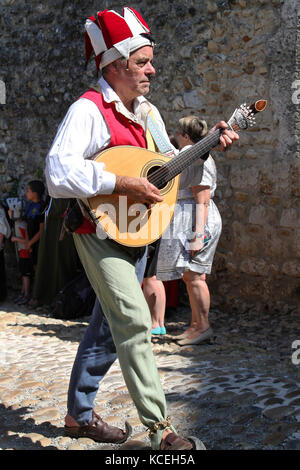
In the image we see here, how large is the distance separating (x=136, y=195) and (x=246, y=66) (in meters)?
3.31

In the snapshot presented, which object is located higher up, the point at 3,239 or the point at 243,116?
the point at 243,116


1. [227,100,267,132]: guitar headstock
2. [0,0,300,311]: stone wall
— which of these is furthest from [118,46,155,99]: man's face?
[0,0,300,311]: stone wall

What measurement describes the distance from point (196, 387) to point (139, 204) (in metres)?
1.36

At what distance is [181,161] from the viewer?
294 cm

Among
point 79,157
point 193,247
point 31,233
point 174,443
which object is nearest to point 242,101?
point 193,247

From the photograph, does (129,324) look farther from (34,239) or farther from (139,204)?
(34,239)

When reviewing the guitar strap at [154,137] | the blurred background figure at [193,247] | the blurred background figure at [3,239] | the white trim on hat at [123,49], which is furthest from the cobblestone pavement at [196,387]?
the blurred background figure at [3,239]

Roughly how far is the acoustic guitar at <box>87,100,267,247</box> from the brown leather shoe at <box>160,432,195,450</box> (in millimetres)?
776

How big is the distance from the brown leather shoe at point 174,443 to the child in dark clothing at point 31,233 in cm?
494

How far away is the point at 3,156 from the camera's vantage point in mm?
8562

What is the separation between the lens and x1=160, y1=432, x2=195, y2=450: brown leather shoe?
2527mm

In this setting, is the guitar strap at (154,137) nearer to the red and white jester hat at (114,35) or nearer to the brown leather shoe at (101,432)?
the red and white jester hat at (114,35)

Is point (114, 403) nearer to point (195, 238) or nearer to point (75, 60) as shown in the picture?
point (195, 238)
